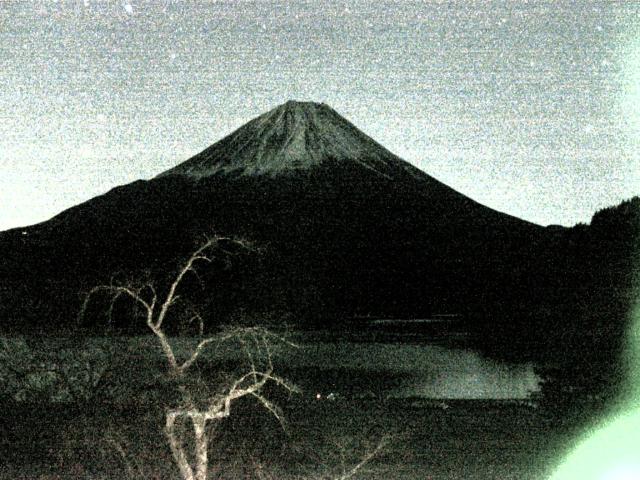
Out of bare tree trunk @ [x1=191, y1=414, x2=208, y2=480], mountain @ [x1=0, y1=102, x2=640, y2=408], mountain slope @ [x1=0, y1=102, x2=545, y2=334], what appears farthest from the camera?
mountain slope @ [x1=0, y1=102, x2=545, y2=334]

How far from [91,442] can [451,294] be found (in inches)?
3034

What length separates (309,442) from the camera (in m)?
18.9

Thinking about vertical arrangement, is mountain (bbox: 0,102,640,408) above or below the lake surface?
above

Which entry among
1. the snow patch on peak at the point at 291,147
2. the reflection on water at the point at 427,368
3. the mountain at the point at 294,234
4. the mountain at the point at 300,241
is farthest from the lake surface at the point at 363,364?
the snow patch on peak at the point at 291,147

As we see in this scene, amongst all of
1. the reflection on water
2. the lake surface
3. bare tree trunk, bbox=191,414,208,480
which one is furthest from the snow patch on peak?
bare tree trunk, bbox=191,414,208,480

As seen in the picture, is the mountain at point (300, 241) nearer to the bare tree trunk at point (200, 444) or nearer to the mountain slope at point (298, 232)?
the mountain slope at point (298, 232)

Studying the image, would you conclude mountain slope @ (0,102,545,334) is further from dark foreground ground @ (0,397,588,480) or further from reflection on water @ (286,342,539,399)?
dark foreground ground @ (0,397,588,480)

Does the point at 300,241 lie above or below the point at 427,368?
above

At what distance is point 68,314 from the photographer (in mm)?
65438

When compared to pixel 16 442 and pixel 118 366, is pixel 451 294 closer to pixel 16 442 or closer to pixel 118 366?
pixel 118 366

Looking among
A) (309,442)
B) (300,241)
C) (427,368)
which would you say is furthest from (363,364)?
(300,241)

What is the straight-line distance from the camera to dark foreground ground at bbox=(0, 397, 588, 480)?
1627cm

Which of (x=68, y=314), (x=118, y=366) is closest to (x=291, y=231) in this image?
(x=68, y=314)

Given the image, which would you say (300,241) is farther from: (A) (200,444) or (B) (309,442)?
(A) (200,444)
